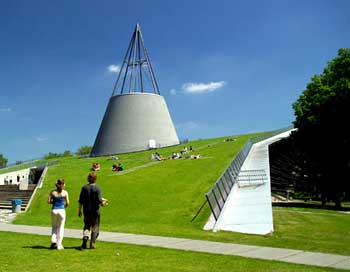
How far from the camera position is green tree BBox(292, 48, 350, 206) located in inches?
1299

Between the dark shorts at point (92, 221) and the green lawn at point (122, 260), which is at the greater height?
the dark shorts at point (92, 221)

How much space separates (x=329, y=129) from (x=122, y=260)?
29216 millimetres

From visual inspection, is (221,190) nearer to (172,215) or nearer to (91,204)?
(172,215)

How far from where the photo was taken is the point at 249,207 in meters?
16.7

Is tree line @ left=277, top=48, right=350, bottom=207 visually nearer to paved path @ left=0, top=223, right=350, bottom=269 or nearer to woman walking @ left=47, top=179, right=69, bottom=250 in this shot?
Result: paved path @ left=0, top=223, right=350, bottom=269

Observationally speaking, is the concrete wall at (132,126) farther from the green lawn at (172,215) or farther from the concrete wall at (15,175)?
the green lawn at (172,215)

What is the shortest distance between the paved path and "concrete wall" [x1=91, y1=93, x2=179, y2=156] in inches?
1927

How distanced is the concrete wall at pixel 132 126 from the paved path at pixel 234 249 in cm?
4895

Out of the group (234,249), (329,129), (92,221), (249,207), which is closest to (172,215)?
(249,207)

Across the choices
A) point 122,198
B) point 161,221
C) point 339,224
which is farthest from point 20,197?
point 339,224

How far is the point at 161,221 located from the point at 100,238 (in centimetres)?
442

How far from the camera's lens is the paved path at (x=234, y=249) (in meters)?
8.07

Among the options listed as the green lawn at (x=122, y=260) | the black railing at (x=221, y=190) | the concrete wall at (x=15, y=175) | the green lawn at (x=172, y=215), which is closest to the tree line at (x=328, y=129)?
the green lawn at (x=172, y=215)

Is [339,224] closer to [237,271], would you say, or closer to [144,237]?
[144,237]
